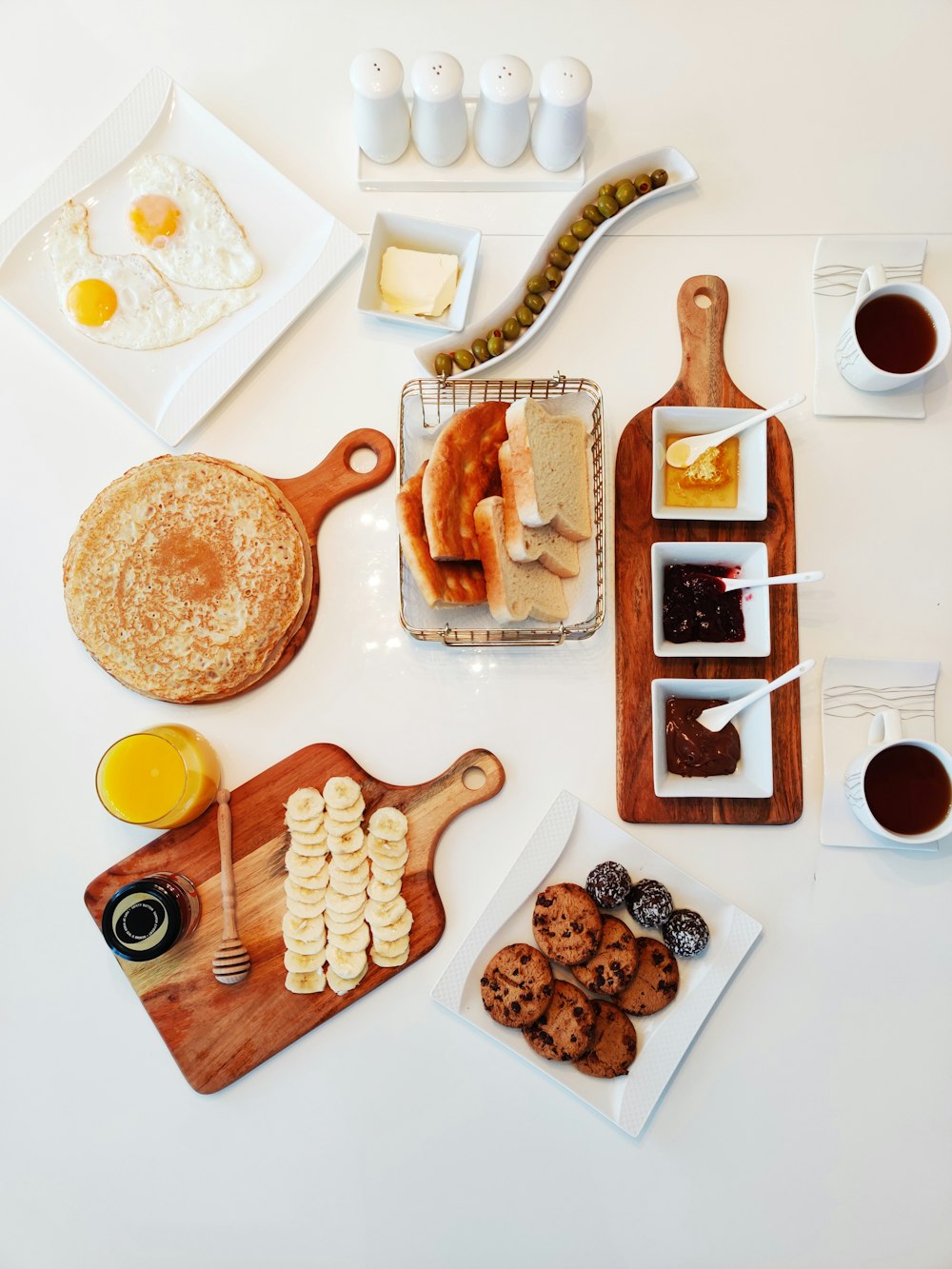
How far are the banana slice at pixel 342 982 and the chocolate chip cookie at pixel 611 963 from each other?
412mm

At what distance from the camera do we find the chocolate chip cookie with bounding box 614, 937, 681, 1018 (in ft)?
5.37

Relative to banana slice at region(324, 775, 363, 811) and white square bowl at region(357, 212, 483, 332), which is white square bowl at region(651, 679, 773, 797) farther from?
white square bowl at region(357, 212, 483, 332)

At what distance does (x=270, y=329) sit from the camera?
1.81 m

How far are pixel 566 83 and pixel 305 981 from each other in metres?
1.79

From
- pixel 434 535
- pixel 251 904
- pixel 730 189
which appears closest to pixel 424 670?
pixel 434 535

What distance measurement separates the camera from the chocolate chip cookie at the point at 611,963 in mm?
1627

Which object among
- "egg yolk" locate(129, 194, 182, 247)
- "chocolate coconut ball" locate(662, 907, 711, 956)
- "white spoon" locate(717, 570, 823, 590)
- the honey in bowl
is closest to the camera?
"white spoon" locate(717, 570, 823, 590)

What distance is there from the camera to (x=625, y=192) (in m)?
1.79

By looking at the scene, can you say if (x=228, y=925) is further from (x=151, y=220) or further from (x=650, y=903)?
(x=151, y=220)

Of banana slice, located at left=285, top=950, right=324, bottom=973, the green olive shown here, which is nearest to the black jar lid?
banana slice, located at left=285, top=950, right=324, bottom=973

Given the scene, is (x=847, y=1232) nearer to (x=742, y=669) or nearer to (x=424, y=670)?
(x=742, y=669)

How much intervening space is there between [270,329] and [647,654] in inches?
40.7

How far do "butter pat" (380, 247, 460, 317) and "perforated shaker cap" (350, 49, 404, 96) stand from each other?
281 mm

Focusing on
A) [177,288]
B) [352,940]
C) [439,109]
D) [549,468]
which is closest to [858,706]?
[549,468]
